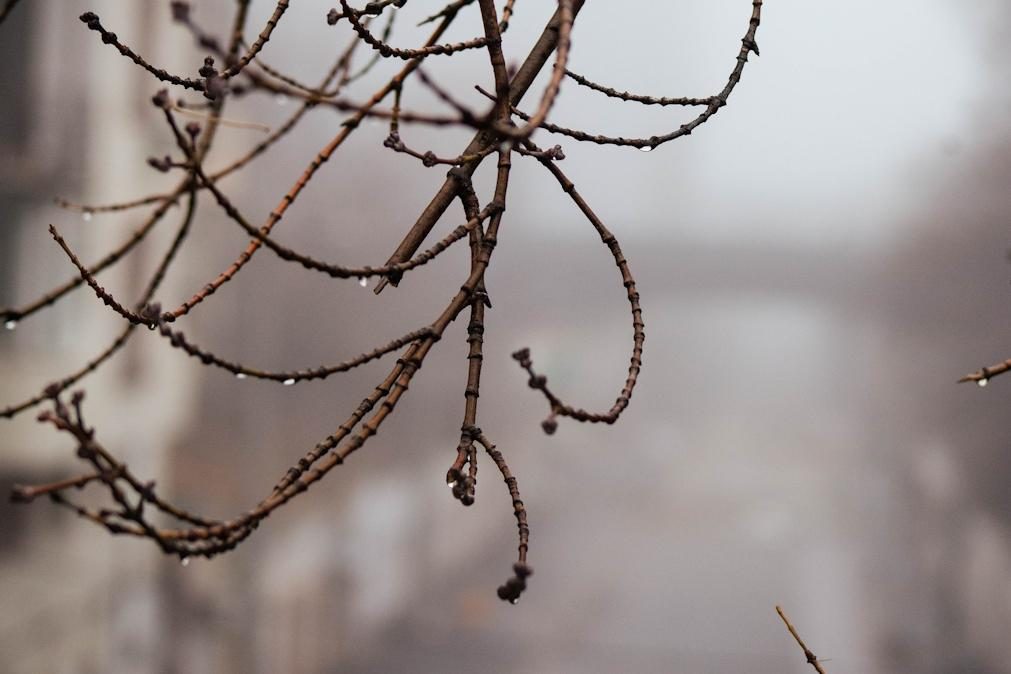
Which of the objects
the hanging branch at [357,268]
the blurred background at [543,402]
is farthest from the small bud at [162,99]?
the blurred background at [543,402]

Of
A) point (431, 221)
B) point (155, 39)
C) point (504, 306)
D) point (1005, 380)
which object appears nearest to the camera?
point (431, 221)

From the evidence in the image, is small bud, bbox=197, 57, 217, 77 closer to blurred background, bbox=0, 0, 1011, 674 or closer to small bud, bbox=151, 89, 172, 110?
small bud, bbox=151, 89, 172, 110

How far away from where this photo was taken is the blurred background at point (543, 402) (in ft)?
3.61

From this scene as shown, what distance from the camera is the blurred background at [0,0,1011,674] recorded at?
110 centimetres

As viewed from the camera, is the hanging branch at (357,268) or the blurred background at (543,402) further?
the blurred background at (543,402)

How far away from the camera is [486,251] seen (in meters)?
0.34

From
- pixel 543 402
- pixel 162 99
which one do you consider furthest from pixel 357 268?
pixel 543 402

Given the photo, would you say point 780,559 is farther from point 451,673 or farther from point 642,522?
point 451,673

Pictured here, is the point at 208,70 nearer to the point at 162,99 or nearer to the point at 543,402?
the point at 162,99

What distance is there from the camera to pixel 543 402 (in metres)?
1.18

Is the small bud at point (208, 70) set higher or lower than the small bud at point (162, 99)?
higher

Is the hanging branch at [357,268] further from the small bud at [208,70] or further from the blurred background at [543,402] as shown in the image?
the blurred background at [543,402]

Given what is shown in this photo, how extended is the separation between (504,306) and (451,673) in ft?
1.55

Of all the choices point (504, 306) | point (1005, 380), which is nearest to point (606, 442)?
point (504, 306)
